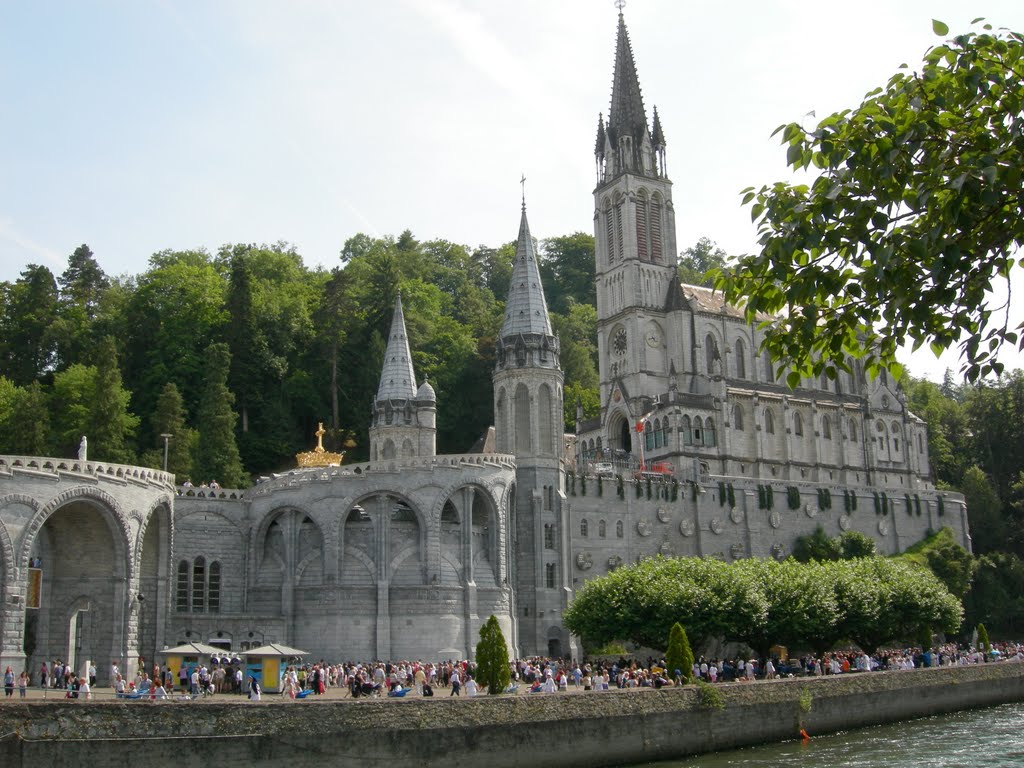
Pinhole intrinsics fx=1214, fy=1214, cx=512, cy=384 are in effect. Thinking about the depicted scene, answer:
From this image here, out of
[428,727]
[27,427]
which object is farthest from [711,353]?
[428,727]

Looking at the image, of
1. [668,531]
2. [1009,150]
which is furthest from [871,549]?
[1009,150]

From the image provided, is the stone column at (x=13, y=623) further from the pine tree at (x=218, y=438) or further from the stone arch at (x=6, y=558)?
the pine tree at (x=218, y=438)

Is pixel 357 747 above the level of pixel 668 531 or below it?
below

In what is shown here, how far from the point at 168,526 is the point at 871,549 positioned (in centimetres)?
4433

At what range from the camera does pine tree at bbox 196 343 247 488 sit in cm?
6762

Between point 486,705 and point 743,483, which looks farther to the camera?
point 743,483

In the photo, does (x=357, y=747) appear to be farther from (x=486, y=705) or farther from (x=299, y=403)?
(x=299, y=403)

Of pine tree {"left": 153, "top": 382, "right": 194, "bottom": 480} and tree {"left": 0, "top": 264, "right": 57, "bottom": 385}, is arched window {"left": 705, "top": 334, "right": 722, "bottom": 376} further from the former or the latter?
tree {"left": 0, "top": 264, "right": 57, "bottom": 385}

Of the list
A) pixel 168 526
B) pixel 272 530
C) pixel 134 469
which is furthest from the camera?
pixel 272 530

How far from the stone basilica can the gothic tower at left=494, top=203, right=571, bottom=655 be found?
107 mm

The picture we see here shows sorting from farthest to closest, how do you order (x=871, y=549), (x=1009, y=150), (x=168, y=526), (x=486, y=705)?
(x=871, y=549), (x=168, y=526), (x=486, y=705), (x=1009, y=150)

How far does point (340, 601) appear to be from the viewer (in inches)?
2020

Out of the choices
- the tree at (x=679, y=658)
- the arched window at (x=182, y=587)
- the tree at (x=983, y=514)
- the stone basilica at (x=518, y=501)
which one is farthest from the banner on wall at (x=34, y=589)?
the tree at (x=983, y=514)

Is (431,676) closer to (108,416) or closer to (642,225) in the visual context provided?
(108,416)
